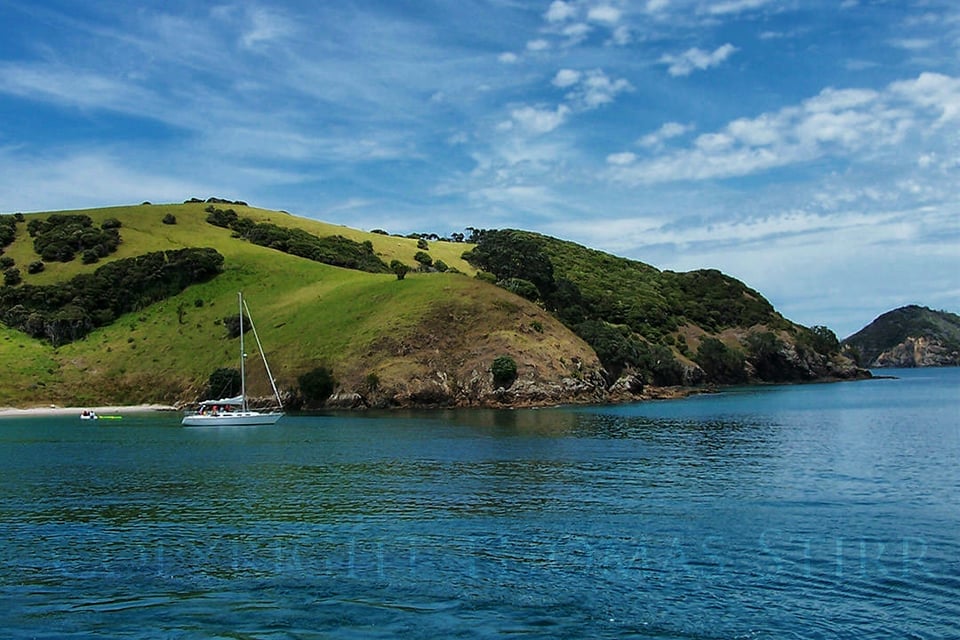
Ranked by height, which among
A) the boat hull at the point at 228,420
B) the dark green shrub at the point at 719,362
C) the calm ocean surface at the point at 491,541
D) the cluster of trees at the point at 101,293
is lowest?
the calm ocean surface at the point at 491,541

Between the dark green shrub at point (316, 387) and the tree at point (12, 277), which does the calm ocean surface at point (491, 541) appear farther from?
the tree at point (12, 277)

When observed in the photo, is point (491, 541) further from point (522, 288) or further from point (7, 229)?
point (7, 229)

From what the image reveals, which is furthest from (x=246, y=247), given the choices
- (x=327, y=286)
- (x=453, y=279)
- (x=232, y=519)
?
(x=232, y=519)

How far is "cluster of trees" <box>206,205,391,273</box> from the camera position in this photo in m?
181

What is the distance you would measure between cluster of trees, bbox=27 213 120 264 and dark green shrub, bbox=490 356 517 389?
100 m

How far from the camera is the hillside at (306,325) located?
116 metres

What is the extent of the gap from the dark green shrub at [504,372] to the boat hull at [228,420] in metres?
32.5

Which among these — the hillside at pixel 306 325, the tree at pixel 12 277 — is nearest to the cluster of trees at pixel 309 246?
the hillside at pixel 306 325

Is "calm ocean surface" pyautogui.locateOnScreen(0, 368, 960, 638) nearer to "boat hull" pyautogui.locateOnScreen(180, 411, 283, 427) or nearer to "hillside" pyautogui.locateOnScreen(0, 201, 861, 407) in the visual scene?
"boat hull" pyautogui.locateOnScreen(180, 411, 283, 427)

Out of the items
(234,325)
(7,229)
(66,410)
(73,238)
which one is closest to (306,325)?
(234,325)

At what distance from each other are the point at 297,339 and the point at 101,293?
51712 millimetres

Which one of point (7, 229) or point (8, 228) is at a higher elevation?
point (8, 228)

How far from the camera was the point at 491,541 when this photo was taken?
30.1m

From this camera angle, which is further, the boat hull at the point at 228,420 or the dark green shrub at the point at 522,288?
the dark green shrub at the point at 522,288
